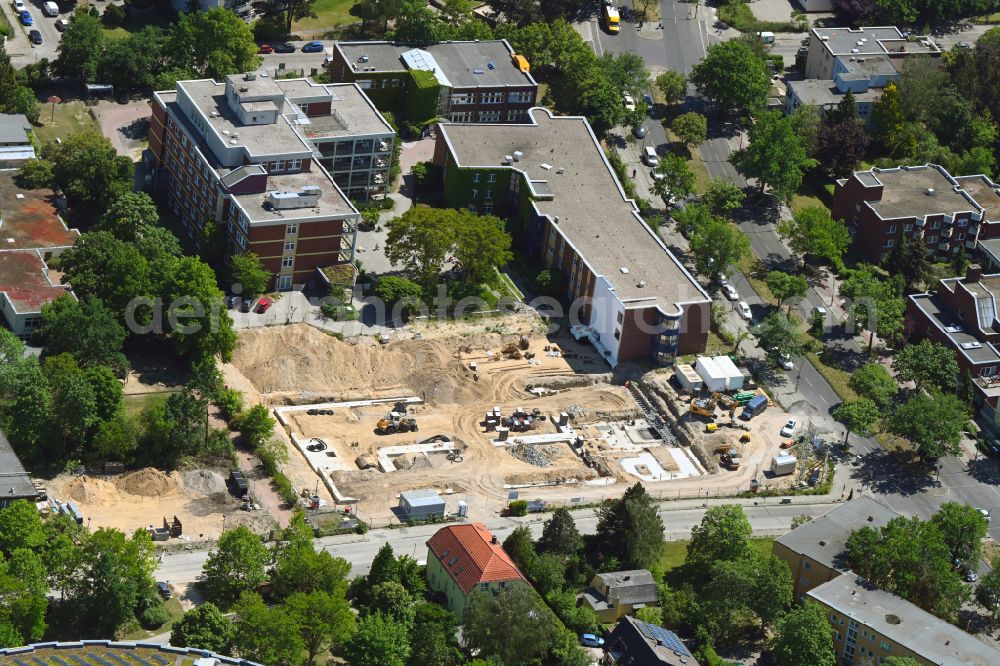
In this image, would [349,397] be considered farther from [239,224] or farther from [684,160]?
[684,160]

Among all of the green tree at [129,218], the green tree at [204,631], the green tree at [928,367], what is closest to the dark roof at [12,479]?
the green tree at [204,631]

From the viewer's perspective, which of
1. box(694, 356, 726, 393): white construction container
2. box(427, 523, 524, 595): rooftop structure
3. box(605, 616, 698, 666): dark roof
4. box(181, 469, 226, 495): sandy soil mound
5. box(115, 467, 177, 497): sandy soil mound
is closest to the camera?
box(605, 616, 698, 666): dark roof

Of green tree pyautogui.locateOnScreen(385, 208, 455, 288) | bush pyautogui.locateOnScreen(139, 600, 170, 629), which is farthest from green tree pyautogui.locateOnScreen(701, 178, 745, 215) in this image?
bush pyautogui.locateOnScreen(139, 600, 170, 629)

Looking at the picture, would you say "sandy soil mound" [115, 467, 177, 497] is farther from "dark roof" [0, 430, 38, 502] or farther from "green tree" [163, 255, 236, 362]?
"green tree" [163, 255, 236, 362]

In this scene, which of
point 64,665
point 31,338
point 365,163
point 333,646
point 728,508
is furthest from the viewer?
point 365,163

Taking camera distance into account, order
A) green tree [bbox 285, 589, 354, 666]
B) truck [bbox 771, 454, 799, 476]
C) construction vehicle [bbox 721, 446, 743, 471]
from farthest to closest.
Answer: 1. construction vehicle [bbox 721, 446, 743, 471]
2. truck [bbox 771, 454, 799, 476]
3. green tree [bbox 285, 589, 354, 666]

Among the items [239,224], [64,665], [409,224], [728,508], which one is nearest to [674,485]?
[728,508]

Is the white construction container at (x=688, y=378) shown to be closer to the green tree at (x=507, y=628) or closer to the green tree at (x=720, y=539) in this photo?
the green tree at (x=720, y=539)
